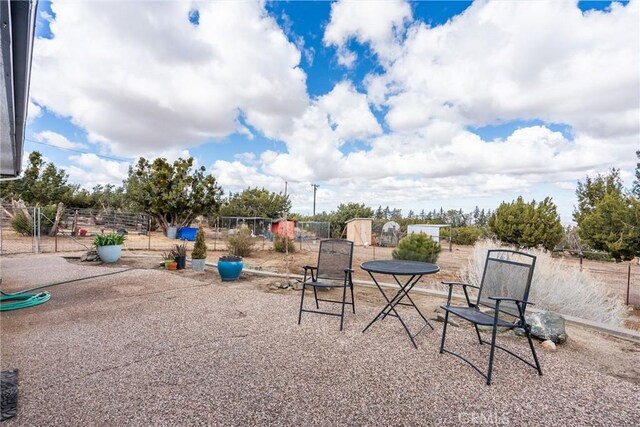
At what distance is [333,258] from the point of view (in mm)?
4039

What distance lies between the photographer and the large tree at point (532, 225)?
41.0ft

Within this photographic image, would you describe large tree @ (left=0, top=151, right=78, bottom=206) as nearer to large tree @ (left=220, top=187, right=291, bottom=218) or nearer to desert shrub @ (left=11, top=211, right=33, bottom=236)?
desert shrub @ (left=11, top=211, right=33, bottom=236)

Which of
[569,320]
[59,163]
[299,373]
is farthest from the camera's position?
[59,163]

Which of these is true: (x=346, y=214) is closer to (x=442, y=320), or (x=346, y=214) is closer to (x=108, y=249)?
(x=108, y=249)

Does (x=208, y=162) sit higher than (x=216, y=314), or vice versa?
(x=208, y=162)

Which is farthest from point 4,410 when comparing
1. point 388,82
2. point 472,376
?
point 388,82

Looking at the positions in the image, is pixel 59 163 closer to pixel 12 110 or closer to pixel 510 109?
pixel 12 110

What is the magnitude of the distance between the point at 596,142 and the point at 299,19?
48.7 ft

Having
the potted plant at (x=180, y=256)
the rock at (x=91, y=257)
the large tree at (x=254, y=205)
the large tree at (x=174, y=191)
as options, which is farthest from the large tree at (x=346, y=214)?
the rock at (x=91, y=257)

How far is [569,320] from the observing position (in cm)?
387

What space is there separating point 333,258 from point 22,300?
14.7 ft

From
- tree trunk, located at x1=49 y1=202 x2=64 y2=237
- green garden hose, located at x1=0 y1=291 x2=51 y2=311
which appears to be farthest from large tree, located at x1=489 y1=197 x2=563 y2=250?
tree trunk, located at x1=49 y1=202 x2=64 y2=237

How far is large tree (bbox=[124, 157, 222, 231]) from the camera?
17.9 meters

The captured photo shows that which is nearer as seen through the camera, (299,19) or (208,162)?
(299,19)
